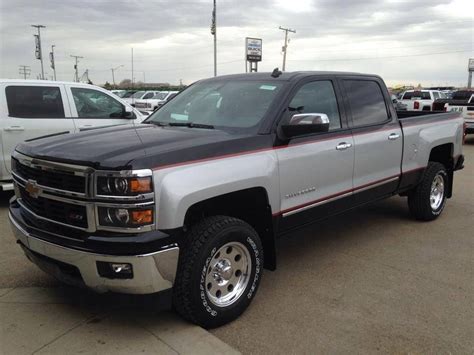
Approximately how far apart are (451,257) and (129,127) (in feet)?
11.4

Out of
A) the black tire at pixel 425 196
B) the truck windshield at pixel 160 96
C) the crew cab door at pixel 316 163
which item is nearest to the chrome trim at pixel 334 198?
→ the crew cab door at pixel 316 163

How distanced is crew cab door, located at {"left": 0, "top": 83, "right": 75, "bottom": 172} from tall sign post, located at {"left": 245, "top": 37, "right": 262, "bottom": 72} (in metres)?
32.7

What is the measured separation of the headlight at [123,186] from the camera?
2799 mm

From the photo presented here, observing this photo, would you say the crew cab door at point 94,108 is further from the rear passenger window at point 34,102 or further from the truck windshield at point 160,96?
the truck windshield at point 160,96

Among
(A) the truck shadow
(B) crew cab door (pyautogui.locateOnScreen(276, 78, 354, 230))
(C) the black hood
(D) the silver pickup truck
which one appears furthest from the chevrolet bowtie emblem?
(A) the truck shadow

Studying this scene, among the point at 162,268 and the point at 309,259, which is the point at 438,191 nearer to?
the point at 309,259

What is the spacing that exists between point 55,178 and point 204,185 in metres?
0.99

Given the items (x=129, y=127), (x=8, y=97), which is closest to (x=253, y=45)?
(x=8, y=97)

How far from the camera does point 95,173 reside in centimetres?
283

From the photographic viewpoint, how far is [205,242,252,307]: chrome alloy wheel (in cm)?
332

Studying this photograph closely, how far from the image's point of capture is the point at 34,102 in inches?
274

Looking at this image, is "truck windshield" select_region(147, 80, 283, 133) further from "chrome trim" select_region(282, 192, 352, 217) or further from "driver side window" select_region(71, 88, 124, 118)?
"driver side window" select_region(71, 88, 124, 118)

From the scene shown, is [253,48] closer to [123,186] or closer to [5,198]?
[5,198]

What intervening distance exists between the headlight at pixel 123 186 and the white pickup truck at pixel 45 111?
140 inches
